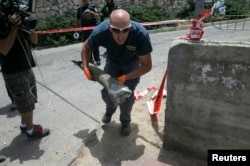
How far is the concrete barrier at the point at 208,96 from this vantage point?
3059 millimetres

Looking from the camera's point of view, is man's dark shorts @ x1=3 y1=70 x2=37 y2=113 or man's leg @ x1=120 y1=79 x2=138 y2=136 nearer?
man's dark shorts @ x1=3 y1=70 x2=37 y2=113

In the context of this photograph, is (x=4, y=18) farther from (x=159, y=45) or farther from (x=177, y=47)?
(x=159, y=45)

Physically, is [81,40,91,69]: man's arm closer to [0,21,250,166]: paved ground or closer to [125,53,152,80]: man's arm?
[125,53,152,80]: man's arm

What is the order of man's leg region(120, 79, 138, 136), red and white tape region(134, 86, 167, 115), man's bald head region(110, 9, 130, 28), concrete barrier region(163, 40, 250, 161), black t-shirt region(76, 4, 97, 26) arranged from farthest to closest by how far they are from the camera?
black t-shirt region(76, 4, 97, 26), red and white tape region(134, 86, 167, 115), man's leg region(120, 79, 138, 136), man's bald head region(110, 9, 130, 28), concrete barrier region(163, 40, 250, 161)

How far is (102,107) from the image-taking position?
502cm

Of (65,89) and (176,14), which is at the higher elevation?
(176,14)

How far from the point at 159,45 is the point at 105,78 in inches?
251

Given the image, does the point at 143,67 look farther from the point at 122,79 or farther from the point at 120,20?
the point at 120,20

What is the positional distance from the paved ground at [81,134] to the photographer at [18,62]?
17.3 inches

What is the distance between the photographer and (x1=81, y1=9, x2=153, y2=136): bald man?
10.8 ft

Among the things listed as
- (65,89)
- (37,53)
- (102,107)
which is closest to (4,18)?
(102,107)

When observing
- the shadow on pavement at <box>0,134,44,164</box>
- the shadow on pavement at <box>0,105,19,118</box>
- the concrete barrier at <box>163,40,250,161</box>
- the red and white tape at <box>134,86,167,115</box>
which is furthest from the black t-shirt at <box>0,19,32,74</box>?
the red and white tape at <box>134,86,167,115</box>

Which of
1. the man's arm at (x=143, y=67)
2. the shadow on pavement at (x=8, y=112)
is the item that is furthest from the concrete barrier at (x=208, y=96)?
the shadow on pavement at (x=8, y=112)

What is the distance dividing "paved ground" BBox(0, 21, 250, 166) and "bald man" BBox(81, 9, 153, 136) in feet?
1.04
